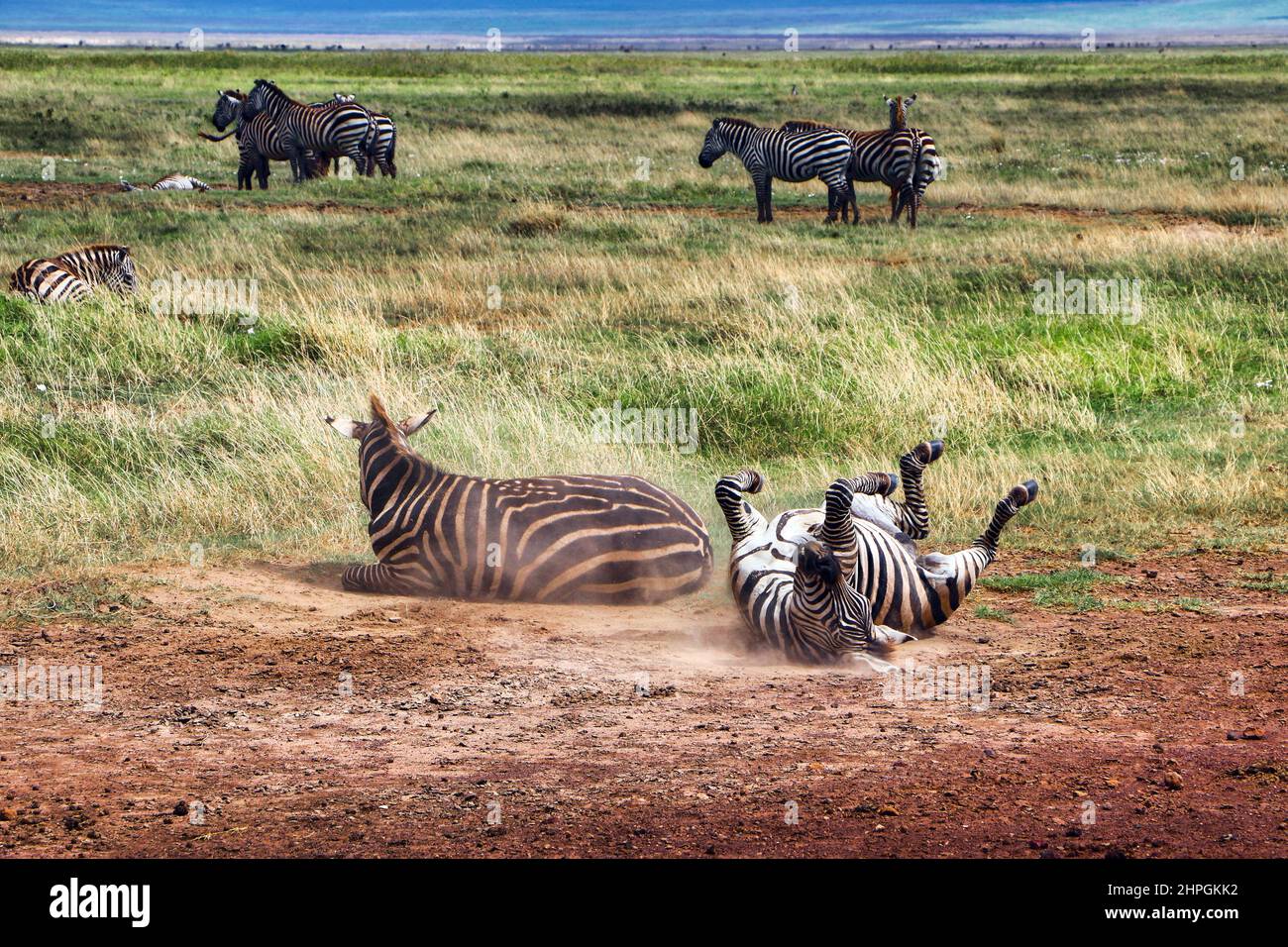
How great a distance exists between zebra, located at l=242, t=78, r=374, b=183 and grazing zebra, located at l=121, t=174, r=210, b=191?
268 cm

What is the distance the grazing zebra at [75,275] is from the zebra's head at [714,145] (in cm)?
1298

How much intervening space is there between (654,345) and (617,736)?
835cm

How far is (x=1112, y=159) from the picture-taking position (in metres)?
28.4

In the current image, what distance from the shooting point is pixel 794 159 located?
24047 millimetres

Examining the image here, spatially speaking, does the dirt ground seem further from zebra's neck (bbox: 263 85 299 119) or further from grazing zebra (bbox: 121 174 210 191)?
zebra's neck (bbox: 263 85 299 119)

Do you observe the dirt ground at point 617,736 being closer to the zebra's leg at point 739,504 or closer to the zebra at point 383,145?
the zebra's leg at point 739,504


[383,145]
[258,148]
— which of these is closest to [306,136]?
[258,148]

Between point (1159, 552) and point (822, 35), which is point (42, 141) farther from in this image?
point (822, 35)

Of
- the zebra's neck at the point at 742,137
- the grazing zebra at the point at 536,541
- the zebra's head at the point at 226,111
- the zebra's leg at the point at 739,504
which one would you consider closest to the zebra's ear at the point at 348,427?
the grazing zebra at the point at 536,541

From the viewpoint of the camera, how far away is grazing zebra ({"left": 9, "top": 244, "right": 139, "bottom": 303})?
14.4 meters

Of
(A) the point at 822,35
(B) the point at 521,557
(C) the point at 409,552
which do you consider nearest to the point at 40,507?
(C) the point at 409,552

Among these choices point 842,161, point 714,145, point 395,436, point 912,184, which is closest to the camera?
point 395,436

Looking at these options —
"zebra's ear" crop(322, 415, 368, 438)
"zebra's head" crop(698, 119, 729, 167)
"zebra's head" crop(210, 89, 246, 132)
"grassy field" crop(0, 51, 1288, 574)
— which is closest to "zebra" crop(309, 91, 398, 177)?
"grassy field" crop(0, 51, 1288, 574)

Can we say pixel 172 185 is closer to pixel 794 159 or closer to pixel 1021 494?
pixel 794 159
